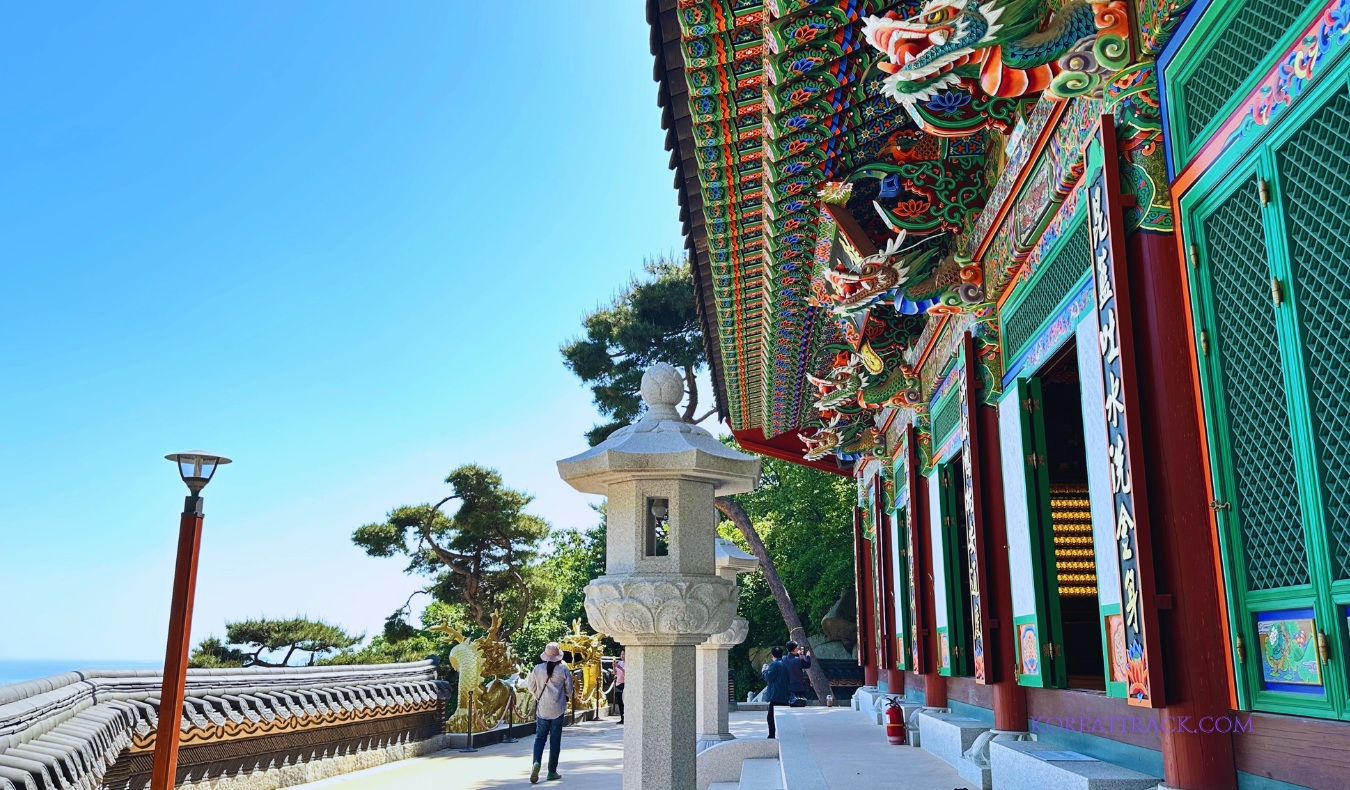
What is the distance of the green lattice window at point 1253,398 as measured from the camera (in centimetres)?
277

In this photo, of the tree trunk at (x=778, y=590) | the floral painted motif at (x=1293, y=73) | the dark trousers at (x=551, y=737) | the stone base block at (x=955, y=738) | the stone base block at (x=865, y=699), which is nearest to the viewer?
the floral painted motif at (x=1293, y=73)

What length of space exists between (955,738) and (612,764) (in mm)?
6814

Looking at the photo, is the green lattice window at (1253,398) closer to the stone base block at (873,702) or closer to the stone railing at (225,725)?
the stone railing at (225,725)

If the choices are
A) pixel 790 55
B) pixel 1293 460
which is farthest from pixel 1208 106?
pixel 790 55

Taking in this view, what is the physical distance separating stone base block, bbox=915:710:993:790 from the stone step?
44.3 inches

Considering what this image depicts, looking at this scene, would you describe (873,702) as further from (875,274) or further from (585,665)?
(585,665)

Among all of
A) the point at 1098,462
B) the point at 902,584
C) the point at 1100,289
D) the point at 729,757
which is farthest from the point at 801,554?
the point at 1100,289

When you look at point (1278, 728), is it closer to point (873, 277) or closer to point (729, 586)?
point (729, 586)

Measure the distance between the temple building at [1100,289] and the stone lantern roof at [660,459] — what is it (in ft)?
5.02

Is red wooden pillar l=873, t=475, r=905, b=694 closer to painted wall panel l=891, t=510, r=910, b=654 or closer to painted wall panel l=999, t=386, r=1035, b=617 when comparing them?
painted wall panel l=891, t=510, r=910, b=654

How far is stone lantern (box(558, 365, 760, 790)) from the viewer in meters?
4.43

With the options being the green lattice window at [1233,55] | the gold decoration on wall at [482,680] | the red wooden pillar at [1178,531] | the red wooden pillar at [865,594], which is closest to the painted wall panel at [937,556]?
the red wooden pillar at [1178,531]

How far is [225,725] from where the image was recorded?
9.16m

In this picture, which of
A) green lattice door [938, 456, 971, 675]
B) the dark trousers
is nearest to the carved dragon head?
green lattice door [938, 456, 971, 675]
